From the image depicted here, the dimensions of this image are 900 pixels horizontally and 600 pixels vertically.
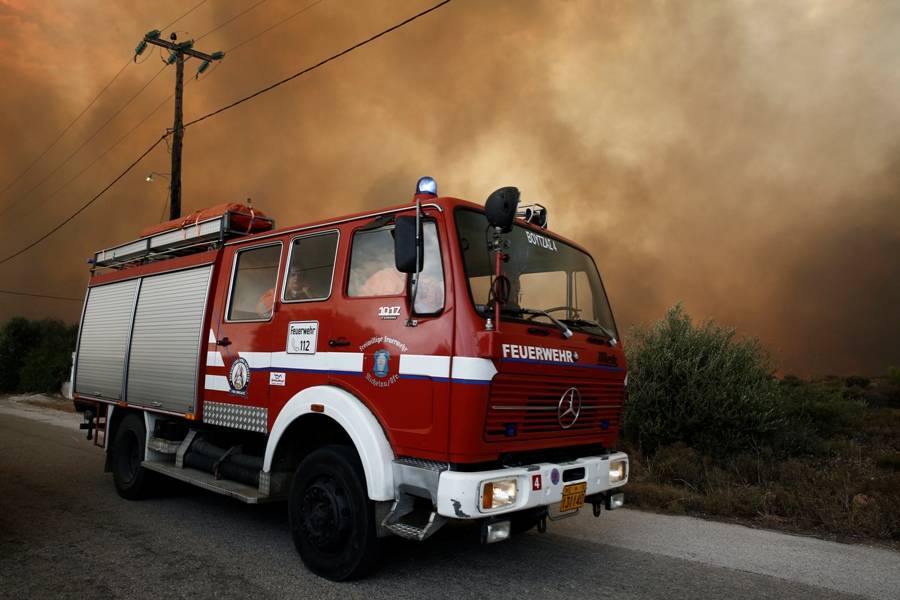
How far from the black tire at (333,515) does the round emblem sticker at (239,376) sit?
43.1 inches

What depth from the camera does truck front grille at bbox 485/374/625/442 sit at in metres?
4.09

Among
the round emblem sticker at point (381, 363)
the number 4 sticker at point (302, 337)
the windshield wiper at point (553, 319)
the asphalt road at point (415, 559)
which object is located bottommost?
the asphalt road at point (415, 559)

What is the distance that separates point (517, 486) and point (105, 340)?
19.9 feet

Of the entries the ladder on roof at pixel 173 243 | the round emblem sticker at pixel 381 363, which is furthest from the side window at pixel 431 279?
A: the ladder on roof at pixel 173 243

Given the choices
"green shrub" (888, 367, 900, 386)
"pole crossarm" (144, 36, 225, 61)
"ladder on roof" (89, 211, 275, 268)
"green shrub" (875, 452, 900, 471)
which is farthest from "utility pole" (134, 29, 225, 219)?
"green shrub" (888, 367, 900, 386)

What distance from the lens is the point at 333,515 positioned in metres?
4.48

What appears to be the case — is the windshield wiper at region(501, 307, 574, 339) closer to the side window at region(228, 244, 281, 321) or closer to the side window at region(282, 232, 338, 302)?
the side window at region(282, 232, 338, 302)

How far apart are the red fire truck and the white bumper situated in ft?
0.04

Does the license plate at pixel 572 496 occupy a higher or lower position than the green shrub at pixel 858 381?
lower

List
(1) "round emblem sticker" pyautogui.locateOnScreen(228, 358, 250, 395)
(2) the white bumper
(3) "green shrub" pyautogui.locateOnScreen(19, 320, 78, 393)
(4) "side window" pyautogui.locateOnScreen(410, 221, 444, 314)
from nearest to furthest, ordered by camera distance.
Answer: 1. (2) the white bumper
2. (4) "side window" pyautogui.locateOnScreen(410, 221, 444, 314)
3. (1) "round emblem sticker" pyautogui.locateOnScreen(228, 358, 250, 395)
4. (3) "green shrub" pyautogui.locateOnScreen(19, 320, 78, 393)

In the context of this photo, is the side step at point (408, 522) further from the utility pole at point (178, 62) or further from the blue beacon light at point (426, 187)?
the utility pole at point (178, 62)

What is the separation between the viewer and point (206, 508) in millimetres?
6688

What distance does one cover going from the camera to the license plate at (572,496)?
4410 millimetres

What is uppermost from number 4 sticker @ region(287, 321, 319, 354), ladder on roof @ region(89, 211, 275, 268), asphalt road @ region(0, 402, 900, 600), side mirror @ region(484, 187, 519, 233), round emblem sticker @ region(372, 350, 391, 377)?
ladder on roof @ region(89, 211, 275, 268)
